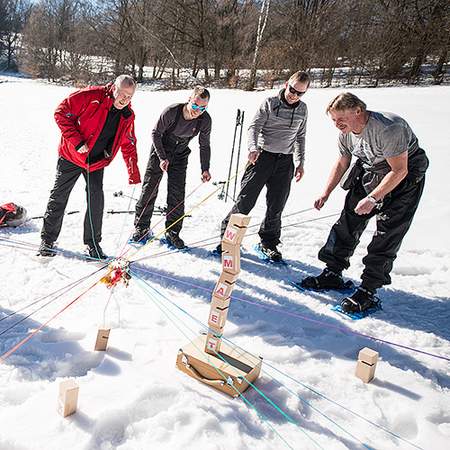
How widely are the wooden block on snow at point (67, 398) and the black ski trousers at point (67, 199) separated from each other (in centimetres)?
222

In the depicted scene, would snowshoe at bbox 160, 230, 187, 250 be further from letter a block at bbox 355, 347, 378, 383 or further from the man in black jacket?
letter a block at bbox 355, 347, 378, 383

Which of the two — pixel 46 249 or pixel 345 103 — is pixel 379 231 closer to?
pixel 345 103

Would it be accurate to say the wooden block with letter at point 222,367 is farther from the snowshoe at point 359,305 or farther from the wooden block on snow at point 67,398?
the snowshoe at point 359,305

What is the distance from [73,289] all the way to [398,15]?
2027 cm

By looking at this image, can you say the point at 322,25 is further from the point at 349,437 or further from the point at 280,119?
the point at 349,437

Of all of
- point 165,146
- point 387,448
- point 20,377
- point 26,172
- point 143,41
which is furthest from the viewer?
point 143,41

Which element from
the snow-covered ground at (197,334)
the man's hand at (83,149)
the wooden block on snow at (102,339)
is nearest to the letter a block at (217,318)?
the snow-covered ground at (197,334)

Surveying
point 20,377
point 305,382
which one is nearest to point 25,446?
point 20,377

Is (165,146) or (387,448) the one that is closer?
(387,448)

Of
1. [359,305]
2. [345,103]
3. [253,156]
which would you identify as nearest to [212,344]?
[359,305]

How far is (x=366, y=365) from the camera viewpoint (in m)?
2.85

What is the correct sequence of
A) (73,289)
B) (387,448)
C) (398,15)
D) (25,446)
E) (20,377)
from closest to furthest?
(25,446) < (387,448) < (20,377) < (73,289) < (398,15)

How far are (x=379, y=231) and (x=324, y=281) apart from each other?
2.57 ft

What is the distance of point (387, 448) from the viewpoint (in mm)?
2312
